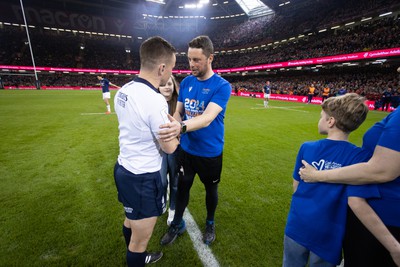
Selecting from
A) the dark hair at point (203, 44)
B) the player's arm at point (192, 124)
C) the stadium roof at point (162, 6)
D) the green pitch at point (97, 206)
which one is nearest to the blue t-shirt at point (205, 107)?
the player's arm at point (192, 124)

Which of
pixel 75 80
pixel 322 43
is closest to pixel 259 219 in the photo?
pixel 322 43

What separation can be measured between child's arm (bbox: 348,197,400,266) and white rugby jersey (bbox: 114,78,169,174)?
1.37 metres

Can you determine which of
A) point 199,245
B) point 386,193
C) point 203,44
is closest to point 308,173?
point 386,193

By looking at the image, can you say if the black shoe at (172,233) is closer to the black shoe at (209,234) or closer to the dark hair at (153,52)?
the black shoe at (209,234)

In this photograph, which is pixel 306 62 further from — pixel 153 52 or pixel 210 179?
pixel 153 52

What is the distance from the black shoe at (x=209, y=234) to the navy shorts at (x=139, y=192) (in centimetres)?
118

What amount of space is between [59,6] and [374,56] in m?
60.8

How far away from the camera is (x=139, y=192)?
1.62 m

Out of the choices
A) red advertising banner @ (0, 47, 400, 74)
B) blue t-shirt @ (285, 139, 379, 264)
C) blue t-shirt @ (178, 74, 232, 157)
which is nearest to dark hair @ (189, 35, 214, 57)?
blue t-shirt @ (178, 74, 232, 157)

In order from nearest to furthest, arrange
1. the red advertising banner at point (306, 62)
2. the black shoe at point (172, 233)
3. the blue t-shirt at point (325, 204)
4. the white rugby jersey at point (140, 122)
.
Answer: the blue t-shirt at point (325, 204) → the white rugby jersey at point (140, 122) → the black shoe at point (172, 233) → the red advertising banner at point (306, 62)

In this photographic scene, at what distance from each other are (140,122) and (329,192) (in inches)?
55.6

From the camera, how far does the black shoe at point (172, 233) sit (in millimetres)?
2536

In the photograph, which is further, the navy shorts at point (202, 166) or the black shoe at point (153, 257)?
the navy shorts at point (202, 166)

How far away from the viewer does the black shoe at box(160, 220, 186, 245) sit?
2.54m
